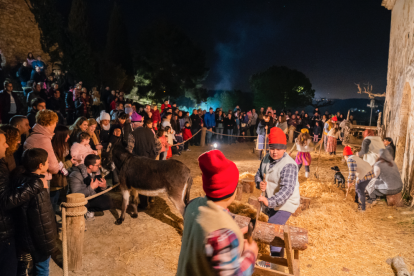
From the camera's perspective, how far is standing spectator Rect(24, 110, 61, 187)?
385cm

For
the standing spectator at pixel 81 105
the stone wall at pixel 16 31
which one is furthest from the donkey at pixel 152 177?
the stone wall at pixel 16 31

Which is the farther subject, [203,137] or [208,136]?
[208,136]

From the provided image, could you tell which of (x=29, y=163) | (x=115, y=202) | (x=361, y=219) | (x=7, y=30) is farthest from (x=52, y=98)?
(x=361, y=219)

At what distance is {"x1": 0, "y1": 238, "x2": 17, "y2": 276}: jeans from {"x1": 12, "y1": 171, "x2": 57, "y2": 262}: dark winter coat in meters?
0.07

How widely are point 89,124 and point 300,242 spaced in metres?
5.13

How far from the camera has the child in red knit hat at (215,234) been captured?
1.25 m

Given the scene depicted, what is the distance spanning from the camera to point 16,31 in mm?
13539

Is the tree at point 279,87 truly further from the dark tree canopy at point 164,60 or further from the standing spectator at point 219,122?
the standing spectator at point 219,122

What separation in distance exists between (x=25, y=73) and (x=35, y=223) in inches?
448

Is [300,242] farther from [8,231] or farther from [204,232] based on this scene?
[8,231]

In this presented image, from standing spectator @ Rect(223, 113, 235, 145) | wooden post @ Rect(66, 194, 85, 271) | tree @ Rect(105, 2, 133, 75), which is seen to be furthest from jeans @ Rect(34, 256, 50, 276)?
tree @ Rect(105, 2, 133, 75)

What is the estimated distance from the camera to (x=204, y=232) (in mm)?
1286

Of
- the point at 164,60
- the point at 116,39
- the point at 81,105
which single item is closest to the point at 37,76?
the point at 81,105

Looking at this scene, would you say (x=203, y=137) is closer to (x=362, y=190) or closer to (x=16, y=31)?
(x=362, y=190)
